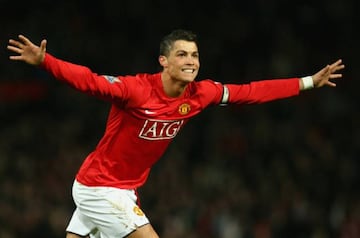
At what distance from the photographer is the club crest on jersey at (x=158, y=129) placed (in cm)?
646

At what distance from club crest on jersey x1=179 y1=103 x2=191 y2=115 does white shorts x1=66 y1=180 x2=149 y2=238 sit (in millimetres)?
636

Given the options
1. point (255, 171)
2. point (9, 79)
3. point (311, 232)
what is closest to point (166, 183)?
point (255, 171)

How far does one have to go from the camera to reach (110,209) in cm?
653

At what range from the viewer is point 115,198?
6527 mm

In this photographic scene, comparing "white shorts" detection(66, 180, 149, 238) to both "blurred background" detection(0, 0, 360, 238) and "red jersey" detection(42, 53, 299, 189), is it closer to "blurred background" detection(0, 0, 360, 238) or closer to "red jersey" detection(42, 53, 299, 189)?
"red jersey" detection(42, 53, 299, 189)

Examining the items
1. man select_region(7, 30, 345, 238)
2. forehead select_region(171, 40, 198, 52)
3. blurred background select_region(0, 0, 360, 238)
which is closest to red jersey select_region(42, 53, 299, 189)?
man select_region(7, 30, 345, 238)

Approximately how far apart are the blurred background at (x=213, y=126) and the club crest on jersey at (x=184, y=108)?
4185 millimetres

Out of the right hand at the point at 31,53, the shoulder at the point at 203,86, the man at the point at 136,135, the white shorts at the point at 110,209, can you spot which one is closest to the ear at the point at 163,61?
the man at the point at 136,135

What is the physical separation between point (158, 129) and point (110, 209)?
618mm

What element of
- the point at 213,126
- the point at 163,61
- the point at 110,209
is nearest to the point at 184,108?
the point at 163,61

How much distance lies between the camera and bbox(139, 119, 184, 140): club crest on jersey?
646cm

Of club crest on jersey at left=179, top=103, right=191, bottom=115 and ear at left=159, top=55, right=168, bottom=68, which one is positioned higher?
ear at left=159, top=55, right=168, bottom=68

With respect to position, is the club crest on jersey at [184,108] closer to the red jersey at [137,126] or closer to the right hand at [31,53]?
the red jersey at [137,126]

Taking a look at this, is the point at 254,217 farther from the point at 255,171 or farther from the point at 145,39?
the point at 145,39
